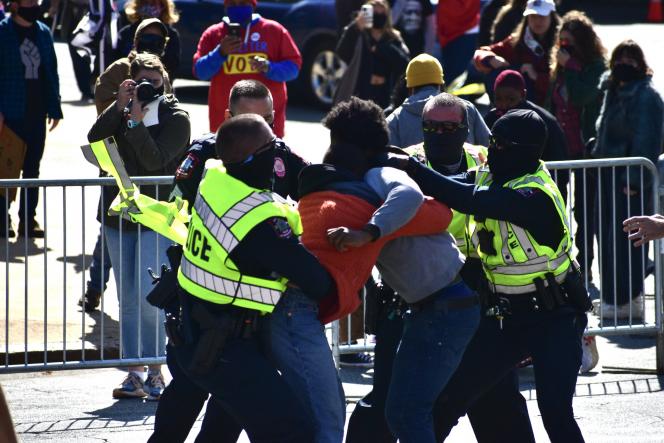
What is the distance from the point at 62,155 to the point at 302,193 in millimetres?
8225

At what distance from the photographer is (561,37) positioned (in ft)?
32.4

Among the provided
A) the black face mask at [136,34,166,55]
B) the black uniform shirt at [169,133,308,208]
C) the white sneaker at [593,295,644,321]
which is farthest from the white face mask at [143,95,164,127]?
the white sneaker at [593,295,644,321]

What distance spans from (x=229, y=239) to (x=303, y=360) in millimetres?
572

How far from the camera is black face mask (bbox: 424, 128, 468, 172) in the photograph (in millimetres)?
6109

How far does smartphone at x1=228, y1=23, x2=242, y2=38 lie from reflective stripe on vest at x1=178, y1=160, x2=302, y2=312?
4851mm

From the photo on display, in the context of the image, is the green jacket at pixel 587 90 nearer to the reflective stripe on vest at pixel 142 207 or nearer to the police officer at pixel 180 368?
the police officer at pixel 180 368

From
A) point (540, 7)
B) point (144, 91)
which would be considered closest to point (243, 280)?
point (144, 91)

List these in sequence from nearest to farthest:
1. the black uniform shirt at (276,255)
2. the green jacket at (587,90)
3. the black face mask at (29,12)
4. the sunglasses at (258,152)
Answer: the black uniform shirt at (276,255)
the sunglasses at (258,152)
the green jacket at (587,90)
the black face mask at (29,12)

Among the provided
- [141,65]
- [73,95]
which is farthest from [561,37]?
[73,95]

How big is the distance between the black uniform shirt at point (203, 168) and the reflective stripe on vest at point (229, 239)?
825mm

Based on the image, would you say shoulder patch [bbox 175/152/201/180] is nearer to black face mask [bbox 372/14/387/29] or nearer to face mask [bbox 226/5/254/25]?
face mask [bbox 226/5/254/25]

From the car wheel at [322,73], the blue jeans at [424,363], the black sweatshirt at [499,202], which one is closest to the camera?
the blue jeans at [424,363]

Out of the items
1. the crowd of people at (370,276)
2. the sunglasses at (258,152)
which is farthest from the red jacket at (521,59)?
the sunglasses at (258,152)

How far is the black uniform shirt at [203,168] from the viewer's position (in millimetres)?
6113
